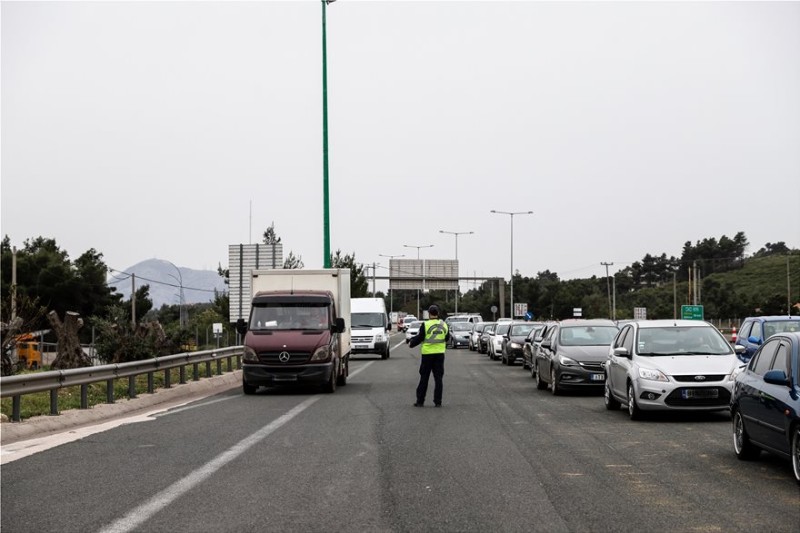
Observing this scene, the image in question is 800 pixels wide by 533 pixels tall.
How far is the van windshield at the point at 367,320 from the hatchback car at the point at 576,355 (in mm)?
20331

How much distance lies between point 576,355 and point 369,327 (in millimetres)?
22227

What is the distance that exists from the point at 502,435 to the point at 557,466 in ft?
9.67

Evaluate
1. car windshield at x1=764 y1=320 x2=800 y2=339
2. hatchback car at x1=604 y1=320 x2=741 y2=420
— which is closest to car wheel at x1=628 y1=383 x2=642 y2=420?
hatchback car at x1=604 y1=320 x2=741 y2=420

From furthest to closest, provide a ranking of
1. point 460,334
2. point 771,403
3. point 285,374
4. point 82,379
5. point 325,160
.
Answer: point 460,334
point 325,160
point 285,374
point 82,379
point 771,403

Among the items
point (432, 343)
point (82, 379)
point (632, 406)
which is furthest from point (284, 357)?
point (632, 406)

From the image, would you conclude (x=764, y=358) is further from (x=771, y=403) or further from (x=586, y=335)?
(x=586, y=335)

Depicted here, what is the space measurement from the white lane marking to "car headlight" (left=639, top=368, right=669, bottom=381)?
17.5ft

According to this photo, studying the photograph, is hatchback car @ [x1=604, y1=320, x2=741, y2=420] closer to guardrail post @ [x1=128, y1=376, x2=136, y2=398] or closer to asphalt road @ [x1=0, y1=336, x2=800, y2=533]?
asphalt road @ [x1=0, y1=336, x2=800, y2=533]

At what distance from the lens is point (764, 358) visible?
1089cm

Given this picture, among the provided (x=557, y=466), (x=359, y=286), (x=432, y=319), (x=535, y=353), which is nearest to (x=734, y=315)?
(x=359, y=286)

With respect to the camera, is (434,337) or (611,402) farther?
(434,337)

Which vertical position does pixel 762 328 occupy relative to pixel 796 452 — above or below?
above

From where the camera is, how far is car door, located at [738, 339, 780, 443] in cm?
1022

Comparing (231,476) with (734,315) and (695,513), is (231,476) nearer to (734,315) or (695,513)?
(695,513)
